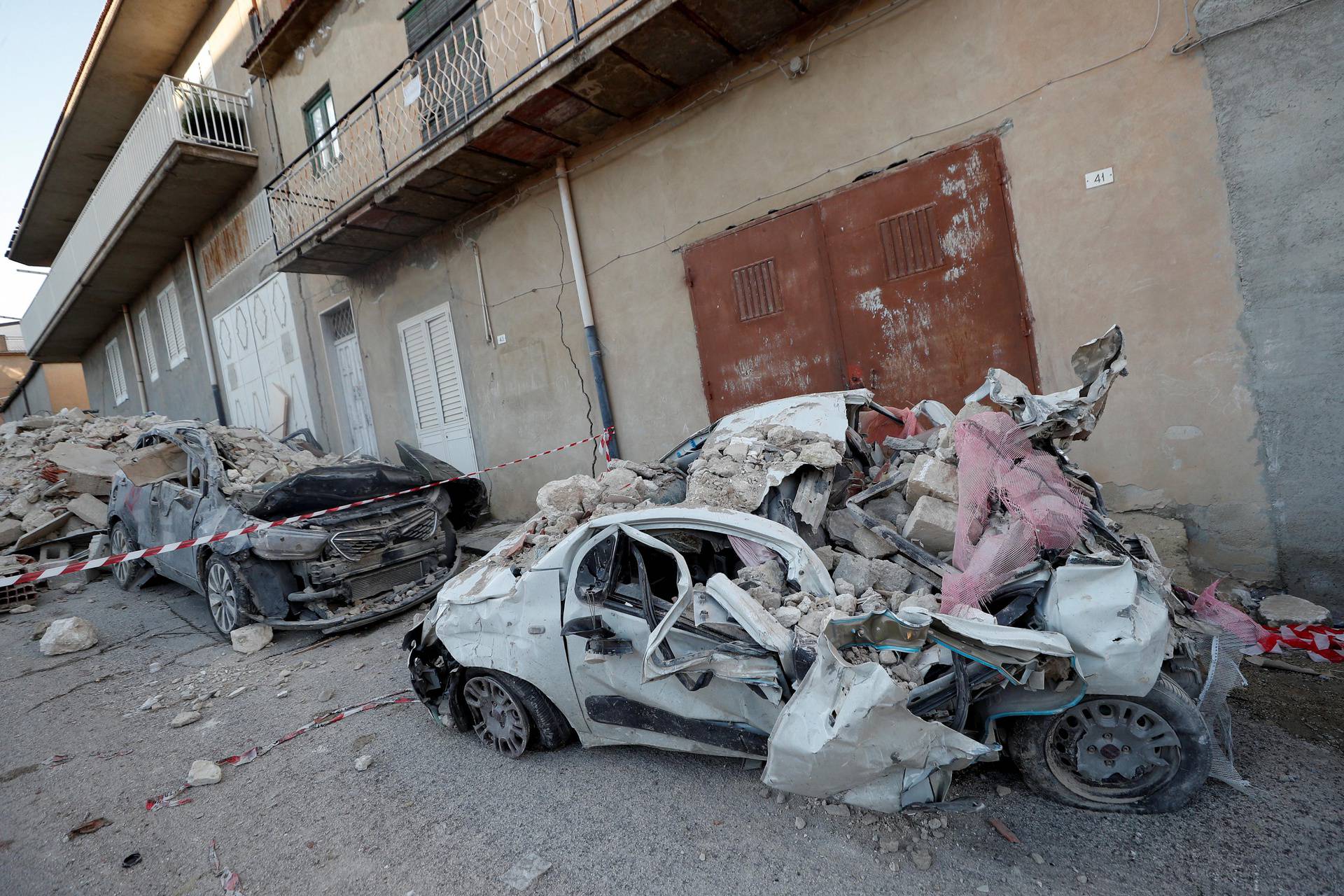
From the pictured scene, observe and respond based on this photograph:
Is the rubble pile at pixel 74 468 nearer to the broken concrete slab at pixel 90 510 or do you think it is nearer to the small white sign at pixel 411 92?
the broken concrete slab at pixel 90 510

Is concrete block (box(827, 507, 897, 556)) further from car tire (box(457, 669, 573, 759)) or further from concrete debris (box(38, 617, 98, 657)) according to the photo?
concrete debris (box(38, 617, 98, 657))

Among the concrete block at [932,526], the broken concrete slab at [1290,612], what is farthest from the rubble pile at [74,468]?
the broken concrete slab at [1290,612]

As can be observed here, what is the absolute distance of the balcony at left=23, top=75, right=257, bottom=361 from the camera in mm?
11328

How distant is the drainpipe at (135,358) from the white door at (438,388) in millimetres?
13717

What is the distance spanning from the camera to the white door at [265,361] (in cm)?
1214

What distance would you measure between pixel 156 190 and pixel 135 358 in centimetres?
859

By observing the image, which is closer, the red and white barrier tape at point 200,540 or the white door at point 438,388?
the red and white barrier tape at point 200,540

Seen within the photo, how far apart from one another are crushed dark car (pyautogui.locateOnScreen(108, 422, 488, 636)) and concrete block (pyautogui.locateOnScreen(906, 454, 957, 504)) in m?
4.21

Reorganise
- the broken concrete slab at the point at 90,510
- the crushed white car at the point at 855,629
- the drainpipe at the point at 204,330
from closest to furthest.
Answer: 1. the crushed white car at the point at 855,629
2. the broken concrete slab at the point at 90,510
3. the drainpipe at the point at 204,330

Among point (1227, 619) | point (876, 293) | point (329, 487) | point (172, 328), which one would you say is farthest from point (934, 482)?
point (172, 328)

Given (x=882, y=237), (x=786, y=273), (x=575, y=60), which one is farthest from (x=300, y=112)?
(x=882, y=237)

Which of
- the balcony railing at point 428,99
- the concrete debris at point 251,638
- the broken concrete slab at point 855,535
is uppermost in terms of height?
the balcony railing at point 428,99

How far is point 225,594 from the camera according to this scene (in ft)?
17.6

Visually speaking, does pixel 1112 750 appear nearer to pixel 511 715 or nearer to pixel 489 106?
pixel 511 715
